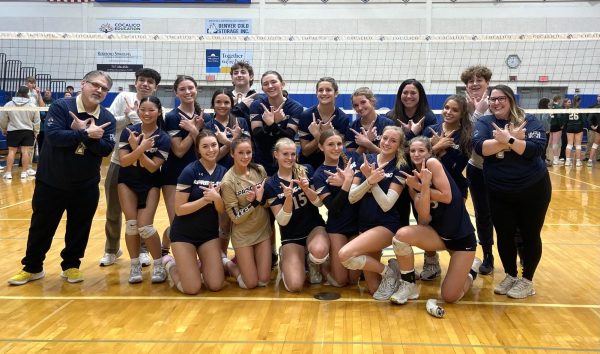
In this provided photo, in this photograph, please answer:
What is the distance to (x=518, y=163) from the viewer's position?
151 inches

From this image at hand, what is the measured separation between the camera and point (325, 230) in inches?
172

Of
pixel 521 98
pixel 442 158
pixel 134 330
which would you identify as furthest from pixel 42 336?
pixel 521 98

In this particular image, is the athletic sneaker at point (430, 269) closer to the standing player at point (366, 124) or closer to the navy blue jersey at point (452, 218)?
the navy blue jersey at point (452, 218)

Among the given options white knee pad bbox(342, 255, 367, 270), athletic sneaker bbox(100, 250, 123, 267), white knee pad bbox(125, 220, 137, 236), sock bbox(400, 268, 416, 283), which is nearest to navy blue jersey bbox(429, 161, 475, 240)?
sock bbox(400, 268, 416, 283)

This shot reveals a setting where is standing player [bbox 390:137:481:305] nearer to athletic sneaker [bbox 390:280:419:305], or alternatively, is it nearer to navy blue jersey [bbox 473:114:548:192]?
athletic sneaker [bbox 390:280:419:305]

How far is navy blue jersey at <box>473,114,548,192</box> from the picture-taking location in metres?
3.79

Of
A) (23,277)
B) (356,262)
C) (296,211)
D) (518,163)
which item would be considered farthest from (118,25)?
(518,163)

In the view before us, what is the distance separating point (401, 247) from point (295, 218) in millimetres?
982

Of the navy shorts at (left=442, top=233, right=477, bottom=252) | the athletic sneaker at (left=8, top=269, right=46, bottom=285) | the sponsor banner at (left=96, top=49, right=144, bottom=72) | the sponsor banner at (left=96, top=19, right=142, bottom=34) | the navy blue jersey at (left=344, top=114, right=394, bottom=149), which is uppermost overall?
the sponsor banner at (left=96, top=19, right=142, bottom=34)

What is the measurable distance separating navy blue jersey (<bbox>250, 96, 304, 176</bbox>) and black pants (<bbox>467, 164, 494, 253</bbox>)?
5.36 feet

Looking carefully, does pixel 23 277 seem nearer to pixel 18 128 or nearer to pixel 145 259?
pixel 145 259

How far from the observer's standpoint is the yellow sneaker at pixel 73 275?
4.42 meters

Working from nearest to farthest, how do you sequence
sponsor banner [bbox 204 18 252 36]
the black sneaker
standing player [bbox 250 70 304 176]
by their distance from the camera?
1. standing player [bbox 250 70 304 176]
2. the black sneaker
3. sponsor banner [bbox 204 18 252 36]

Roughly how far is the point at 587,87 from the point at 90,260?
16.0 m
